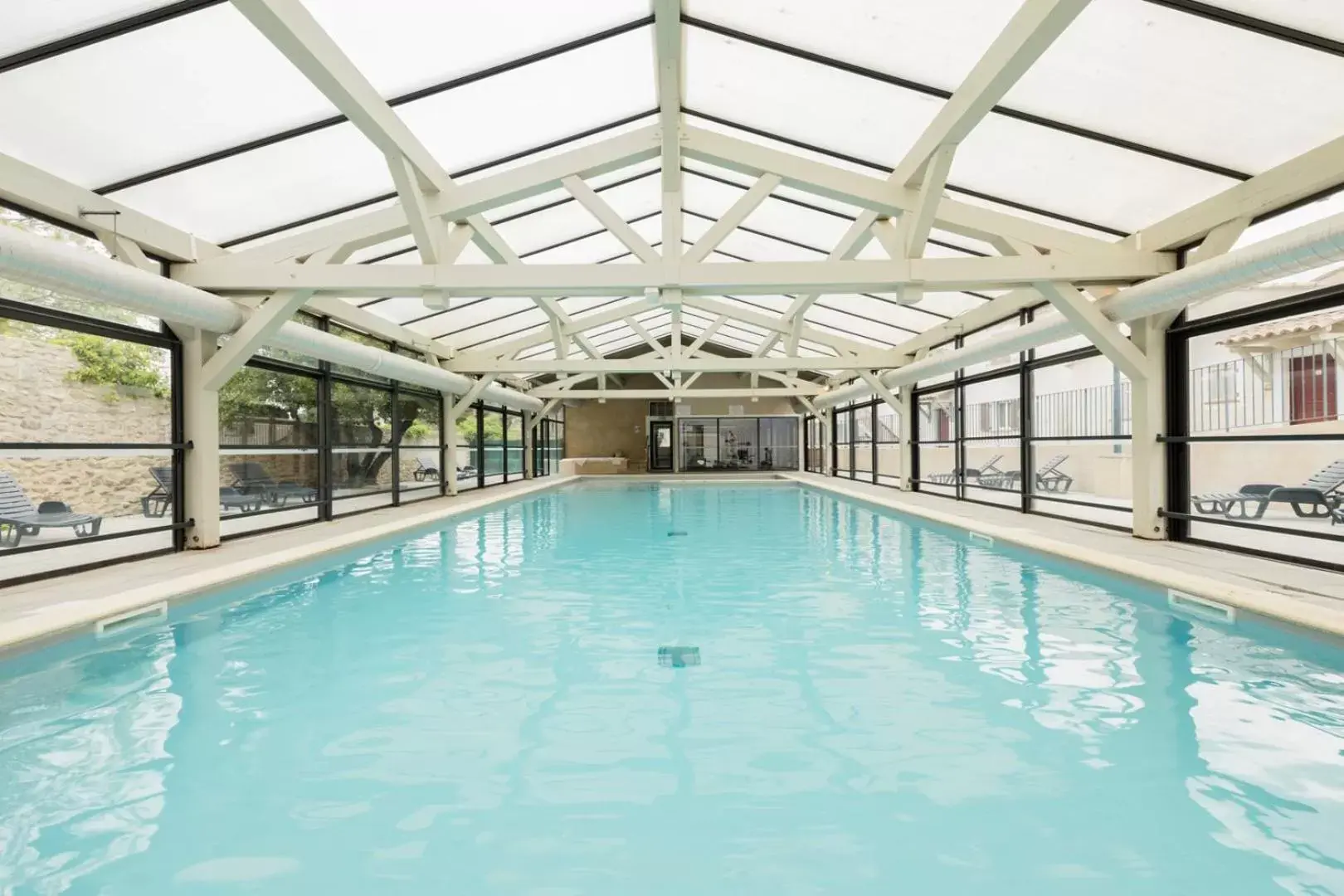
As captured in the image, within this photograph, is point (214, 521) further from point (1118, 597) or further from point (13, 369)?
point (1118, 597)

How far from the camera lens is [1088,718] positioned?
2689 mm

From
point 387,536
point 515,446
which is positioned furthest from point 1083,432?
point 515,446

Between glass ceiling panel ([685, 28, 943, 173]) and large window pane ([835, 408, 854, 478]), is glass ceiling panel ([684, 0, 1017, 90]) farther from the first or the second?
large window pane ([835, 408, 854, 478])

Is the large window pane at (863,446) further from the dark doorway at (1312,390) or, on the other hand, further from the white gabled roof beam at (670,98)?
the white gabled roof beam at (670,98)

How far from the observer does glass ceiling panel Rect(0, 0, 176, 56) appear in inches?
137

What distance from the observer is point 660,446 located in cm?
2502

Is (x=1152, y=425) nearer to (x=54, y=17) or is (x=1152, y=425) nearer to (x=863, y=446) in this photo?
(x=54, y=17)

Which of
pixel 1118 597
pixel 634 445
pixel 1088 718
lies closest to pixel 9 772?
pixel 1088 718

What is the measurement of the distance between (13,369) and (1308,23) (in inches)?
355

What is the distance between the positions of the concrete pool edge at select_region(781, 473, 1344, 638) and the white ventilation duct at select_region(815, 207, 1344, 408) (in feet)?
6.37

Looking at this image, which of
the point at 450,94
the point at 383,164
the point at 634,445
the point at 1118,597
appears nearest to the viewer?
the point at 1118,597

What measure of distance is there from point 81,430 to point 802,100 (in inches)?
280

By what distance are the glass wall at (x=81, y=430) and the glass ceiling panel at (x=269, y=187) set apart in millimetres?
717

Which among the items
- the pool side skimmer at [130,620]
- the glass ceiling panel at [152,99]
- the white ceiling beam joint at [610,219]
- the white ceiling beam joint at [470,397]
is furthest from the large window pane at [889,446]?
the pool side skimmer at [130,620]
